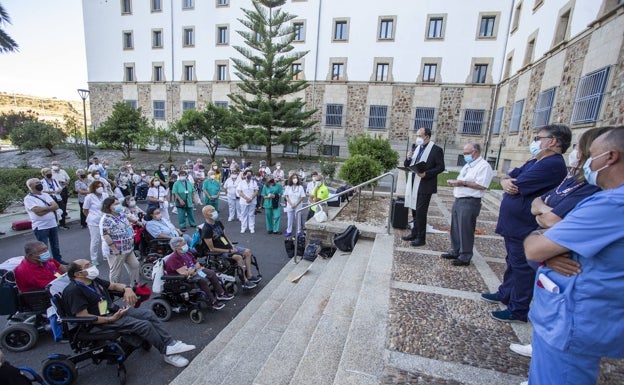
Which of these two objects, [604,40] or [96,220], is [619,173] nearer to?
[96,220]

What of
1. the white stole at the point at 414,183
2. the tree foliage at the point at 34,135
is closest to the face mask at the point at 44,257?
the white stole at the point at 414,183

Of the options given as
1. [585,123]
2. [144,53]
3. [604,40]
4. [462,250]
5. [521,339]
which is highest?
[144,53]

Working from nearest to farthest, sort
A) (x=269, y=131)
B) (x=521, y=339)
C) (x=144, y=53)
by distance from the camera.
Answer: (x=521, y=339)
(x=269, y=131)
(x=144, y=53)

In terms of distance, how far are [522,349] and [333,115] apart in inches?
747

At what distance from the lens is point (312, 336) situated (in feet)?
8.43

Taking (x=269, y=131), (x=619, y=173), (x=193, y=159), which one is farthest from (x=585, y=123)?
(x=193, y=159)

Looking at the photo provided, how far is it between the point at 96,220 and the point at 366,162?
245 inches

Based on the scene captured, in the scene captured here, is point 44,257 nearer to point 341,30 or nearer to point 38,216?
point 38,216

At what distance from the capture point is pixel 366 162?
7816mm

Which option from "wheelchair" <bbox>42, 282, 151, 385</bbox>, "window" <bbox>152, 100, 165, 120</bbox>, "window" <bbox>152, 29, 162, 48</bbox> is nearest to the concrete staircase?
"wheelchair" <bbox>42, 282, 151, 385</bbox>

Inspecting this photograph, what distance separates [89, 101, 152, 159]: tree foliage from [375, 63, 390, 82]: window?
1571 centimetres

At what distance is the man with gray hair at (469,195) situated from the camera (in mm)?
3350

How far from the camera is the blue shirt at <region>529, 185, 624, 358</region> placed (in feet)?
3.88

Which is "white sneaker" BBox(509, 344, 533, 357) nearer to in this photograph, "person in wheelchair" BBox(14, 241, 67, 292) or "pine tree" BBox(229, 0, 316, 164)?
"person in wheelchair" BBox(14, 241, 67, 292)
